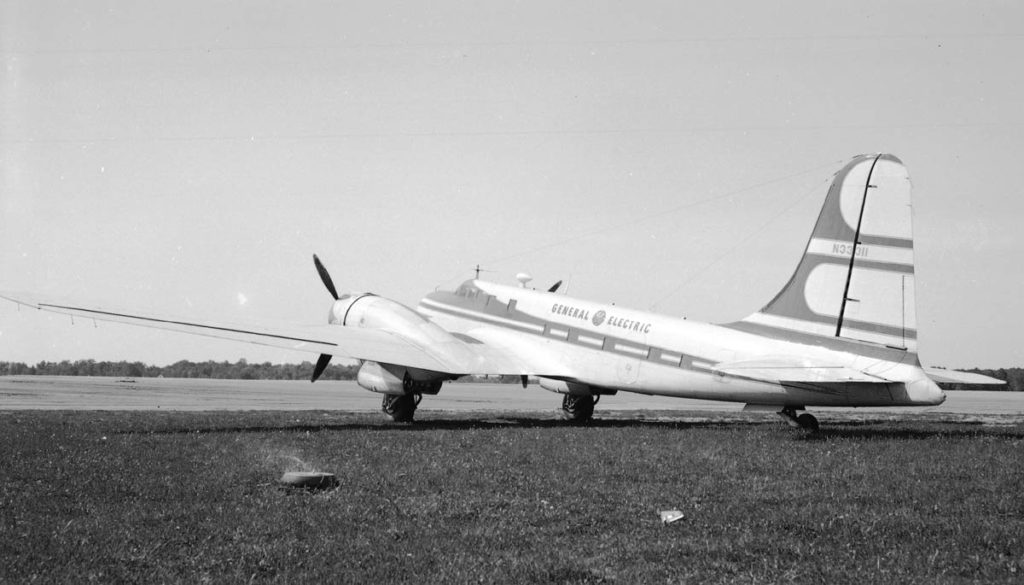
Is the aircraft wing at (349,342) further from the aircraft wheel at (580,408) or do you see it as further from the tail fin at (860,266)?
the tail fin at (860,266)

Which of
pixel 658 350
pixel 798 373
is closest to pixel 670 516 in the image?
pixel 798 373

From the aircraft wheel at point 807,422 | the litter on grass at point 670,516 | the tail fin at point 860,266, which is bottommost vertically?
the aircraft wheel at point 807,422

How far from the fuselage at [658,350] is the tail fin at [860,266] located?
1.28 feet

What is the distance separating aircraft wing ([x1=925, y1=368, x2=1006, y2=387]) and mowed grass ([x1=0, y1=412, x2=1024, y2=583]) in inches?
107

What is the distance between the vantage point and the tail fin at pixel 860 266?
63.0ft

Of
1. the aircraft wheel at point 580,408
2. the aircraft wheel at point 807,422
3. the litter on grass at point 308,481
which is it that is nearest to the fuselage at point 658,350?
the aircraft wheel at point 807,422

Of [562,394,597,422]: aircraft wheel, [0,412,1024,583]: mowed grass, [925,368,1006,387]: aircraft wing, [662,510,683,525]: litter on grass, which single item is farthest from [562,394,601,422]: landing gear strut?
[662,510,683,525]: litter on grass

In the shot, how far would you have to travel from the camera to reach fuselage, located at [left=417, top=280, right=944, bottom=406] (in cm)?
1891

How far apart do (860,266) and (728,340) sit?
138 inches

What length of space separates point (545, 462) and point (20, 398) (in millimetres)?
27348

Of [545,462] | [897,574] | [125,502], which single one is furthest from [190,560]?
[545,462]

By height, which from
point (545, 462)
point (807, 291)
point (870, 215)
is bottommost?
point (545, 462)

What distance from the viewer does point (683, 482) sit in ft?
42.1

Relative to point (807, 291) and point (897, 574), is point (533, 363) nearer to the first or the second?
point (807, 291)
